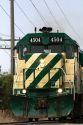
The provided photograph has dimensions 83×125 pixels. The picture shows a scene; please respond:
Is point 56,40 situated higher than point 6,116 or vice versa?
point 56,40

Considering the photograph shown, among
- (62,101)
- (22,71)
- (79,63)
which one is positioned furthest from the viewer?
(79,63)

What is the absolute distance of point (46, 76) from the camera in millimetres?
→ 19812

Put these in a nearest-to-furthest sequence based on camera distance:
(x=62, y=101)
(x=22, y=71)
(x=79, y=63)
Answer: (x=62, y=101) → (x=22, y=71) → (x=79, y=63)

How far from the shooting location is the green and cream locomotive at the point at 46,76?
61.9 feet

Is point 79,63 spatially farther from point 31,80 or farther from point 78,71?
point 31,80

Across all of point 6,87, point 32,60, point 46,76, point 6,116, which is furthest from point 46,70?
point 6,87

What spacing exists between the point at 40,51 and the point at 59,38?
943 mm

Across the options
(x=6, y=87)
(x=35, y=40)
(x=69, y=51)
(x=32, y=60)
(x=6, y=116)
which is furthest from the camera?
(x=6, y=87)

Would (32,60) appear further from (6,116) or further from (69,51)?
(6,116)

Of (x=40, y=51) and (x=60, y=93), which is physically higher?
(x=40, y=51)

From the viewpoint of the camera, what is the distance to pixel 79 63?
2167 cm

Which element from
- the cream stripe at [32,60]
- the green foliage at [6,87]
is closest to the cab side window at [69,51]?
the cream stripe at [32,60]

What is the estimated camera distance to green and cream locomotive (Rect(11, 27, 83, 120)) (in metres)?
18.9

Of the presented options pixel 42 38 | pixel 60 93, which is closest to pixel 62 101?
pixel 60 93
